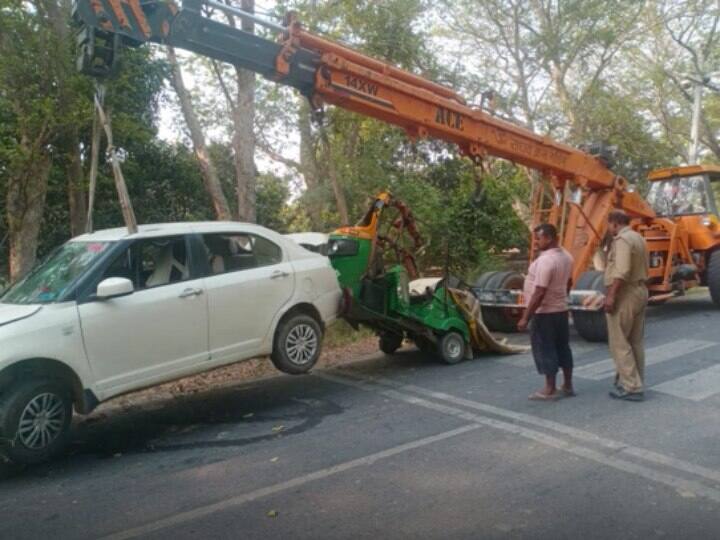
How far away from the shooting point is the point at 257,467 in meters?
4.82

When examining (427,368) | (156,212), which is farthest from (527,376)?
(156,212)

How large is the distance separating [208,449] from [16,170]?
231 inches

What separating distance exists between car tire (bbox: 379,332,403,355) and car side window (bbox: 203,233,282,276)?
2.67m

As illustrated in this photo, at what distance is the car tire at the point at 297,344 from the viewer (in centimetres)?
652

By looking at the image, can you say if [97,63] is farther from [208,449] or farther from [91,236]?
[208,449]

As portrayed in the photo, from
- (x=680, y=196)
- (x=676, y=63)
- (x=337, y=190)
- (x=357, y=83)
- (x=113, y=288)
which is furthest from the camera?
(x=676, y=63)

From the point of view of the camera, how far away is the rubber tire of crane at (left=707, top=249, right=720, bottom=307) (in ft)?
37.4

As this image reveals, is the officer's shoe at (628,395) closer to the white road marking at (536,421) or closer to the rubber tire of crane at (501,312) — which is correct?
the white road marking at (536,421)

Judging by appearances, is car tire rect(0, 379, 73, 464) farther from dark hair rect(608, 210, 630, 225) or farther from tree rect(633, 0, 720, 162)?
tree rect(633, 0, 720, 162)

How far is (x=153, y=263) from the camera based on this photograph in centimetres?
598

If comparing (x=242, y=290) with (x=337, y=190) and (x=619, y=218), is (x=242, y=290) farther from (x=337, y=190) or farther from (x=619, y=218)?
(x=337, y=190)

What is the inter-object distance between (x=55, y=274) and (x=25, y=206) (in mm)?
4484

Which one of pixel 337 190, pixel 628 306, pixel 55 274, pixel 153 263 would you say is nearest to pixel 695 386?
pixel 628 306

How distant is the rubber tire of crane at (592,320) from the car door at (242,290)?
15.0 ft
